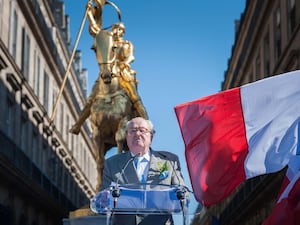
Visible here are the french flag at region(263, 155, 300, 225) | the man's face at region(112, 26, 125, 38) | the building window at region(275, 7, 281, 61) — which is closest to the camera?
the french flag at region(263, 155, 300, 225)

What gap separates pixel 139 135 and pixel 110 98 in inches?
203

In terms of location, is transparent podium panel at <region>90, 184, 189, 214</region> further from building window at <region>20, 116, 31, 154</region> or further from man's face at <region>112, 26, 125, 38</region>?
building window at <region>20, 116, 31, 154</region>

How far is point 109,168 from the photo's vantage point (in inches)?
257

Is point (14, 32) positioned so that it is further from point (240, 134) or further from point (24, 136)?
point (240, 134)

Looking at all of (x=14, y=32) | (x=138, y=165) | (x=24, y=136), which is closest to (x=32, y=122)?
(x=24, y=136)

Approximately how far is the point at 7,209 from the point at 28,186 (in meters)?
1.76

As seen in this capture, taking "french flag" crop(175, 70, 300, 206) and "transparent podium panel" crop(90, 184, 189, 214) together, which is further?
"french flag" crop(175, 70, 300, 206)

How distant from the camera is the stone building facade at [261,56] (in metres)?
29.4

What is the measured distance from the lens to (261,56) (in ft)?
127

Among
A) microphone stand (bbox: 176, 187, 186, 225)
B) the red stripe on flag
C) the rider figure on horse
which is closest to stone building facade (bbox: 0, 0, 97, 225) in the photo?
the rider figure on horse

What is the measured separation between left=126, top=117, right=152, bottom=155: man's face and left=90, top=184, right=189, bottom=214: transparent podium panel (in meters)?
0.54

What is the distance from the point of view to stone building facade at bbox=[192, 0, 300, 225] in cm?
2939

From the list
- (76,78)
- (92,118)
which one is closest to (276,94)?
(92,118)

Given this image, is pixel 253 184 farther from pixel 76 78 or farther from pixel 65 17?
pixel 65 17
